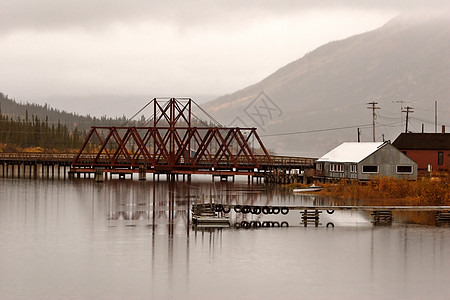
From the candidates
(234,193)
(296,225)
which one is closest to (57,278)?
(296,225)

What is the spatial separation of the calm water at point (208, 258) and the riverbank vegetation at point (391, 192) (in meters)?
8.12

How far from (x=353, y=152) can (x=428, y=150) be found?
10.9m

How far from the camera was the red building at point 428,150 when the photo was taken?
340 feet

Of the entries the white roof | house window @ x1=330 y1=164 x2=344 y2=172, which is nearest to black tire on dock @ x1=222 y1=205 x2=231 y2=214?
the white roof

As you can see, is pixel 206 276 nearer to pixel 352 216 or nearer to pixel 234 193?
pixel 352 216

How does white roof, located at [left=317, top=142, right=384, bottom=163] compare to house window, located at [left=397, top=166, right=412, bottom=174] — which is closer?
house window, located at [left=397, top=166, right=412, bottom=174]

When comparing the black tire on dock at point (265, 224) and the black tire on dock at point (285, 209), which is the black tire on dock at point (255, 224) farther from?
the black tire on dock at point (285, 209)

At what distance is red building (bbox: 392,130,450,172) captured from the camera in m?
104

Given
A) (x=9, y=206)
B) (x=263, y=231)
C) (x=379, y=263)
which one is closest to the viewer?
(x=379, y=263)

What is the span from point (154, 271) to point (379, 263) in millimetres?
13795

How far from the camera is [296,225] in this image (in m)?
64.4

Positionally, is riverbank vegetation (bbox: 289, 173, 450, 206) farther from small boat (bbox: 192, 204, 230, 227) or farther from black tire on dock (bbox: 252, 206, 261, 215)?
small boat (bbox: 192, 204, 230, 227)

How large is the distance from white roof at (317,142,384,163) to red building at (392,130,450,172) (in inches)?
283

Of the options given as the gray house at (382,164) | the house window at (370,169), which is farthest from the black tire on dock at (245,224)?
the house window at (370,169)
